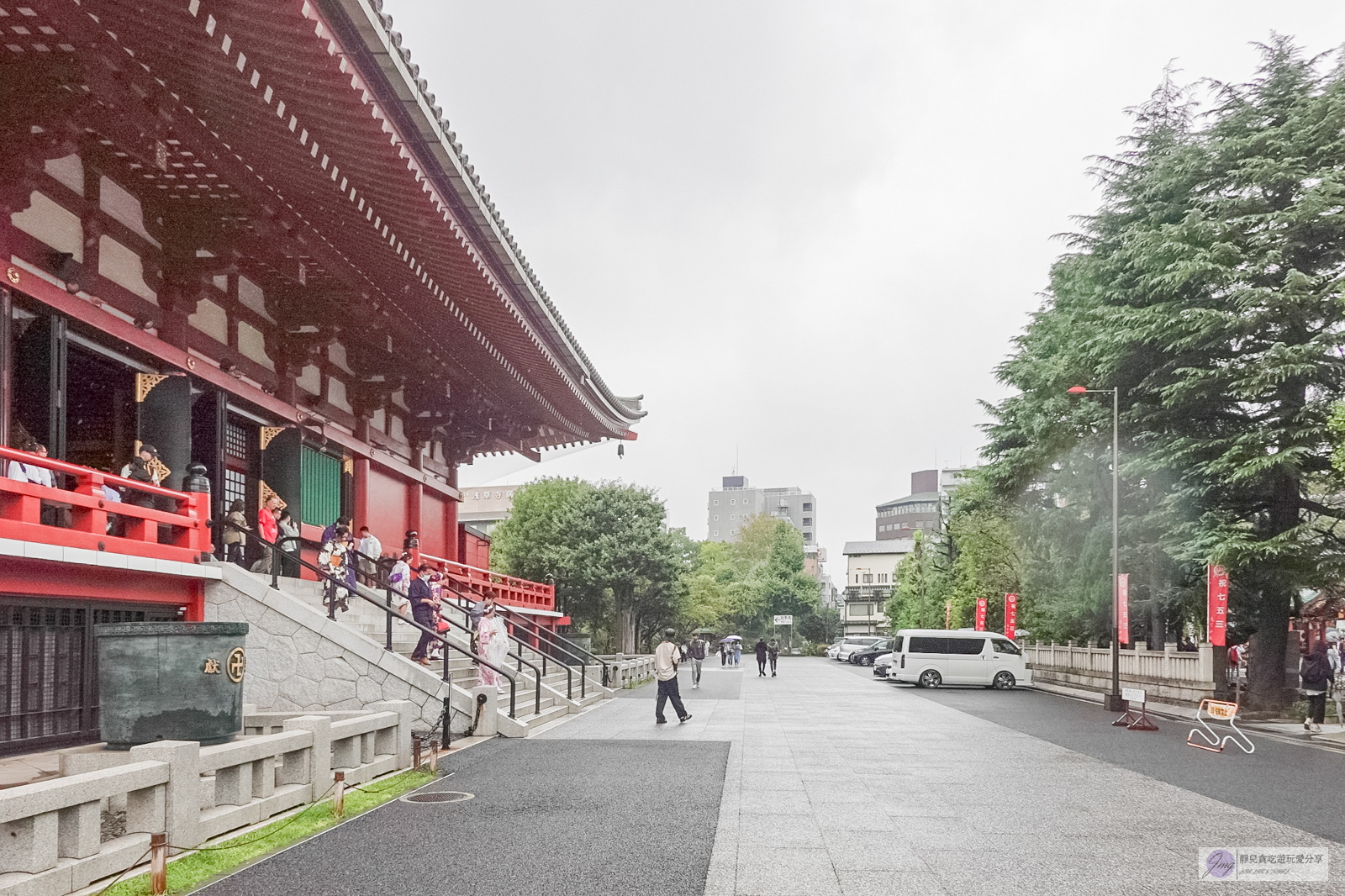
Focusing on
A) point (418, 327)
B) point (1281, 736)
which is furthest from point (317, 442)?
point (1281, 736)

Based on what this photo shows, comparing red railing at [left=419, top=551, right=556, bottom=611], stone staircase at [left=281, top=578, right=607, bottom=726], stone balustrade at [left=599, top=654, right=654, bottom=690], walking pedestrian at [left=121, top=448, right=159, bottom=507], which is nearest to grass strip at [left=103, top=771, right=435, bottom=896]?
walking pedestrian at [left=121, top=448, right=159, bottom=507]

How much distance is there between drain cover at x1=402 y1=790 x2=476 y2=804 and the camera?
33.1 feet

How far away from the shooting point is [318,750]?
31.4ft

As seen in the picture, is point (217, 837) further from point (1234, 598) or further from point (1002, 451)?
point (1002, 451)

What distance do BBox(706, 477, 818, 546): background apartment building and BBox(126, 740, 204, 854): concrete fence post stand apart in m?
159

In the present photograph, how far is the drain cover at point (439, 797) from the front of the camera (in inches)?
397

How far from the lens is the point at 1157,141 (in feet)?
103

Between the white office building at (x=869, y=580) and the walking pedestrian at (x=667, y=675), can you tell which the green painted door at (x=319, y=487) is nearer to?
the walking pedestrian at (x=667, y=675)

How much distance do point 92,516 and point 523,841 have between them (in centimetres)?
585

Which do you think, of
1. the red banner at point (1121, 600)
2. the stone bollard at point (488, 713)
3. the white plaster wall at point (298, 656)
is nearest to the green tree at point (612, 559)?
the red banner at point (1121, 600)

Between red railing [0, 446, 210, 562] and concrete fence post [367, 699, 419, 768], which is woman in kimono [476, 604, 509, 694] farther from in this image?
concrete fence post [367, 699, 419, 768]

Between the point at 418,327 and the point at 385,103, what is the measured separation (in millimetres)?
7222

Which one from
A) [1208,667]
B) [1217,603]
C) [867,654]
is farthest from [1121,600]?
[867,654]

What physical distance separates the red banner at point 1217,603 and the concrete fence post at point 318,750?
2101 cm
